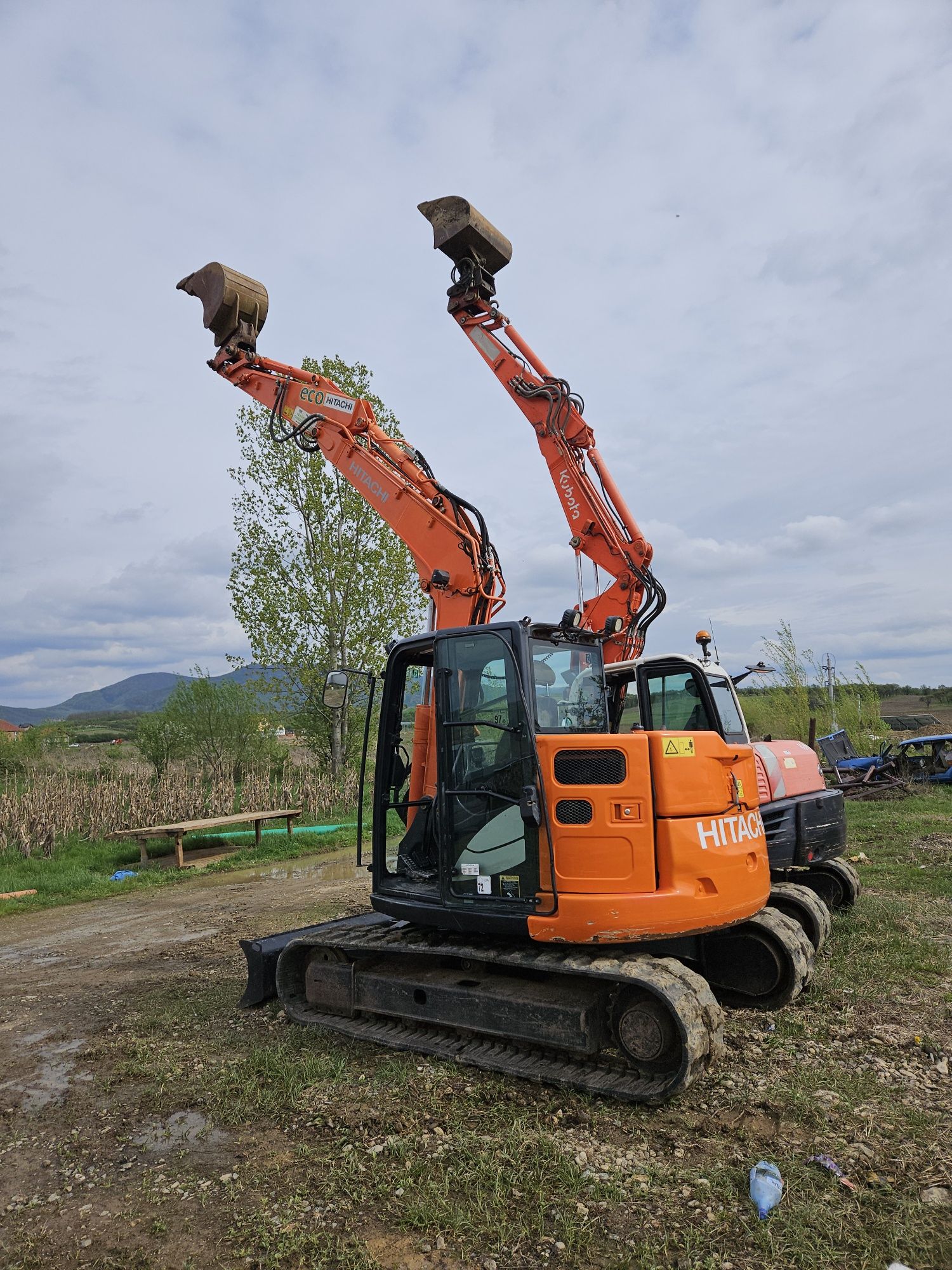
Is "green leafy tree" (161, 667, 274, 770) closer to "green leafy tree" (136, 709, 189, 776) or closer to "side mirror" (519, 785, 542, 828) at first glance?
"green leafy tree" (136, 709, 189, 776)

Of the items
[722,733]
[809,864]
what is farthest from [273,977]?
[809,864]

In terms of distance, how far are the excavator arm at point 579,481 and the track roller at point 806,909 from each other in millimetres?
2531

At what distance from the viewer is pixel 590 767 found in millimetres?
4719

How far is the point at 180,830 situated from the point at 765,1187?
37.1 feet

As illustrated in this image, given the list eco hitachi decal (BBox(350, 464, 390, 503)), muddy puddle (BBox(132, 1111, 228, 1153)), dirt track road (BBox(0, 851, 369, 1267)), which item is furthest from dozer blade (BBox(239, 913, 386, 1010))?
eco hitachi decal (BBox(350, 464, 390, 503))

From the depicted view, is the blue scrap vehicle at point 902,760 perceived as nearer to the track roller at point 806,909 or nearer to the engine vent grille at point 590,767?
the track roller at point 806,909

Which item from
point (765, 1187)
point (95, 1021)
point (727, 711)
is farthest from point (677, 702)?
point (95, 1021)

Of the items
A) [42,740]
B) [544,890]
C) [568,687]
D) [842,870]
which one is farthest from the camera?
[42,740]

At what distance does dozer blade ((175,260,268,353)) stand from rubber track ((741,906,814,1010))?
6.46 metres

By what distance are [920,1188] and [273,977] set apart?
4247 mm

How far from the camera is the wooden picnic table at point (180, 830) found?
512 inches

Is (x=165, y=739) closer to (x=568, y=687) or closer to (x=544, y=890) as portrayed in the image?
(x=568, y=687)

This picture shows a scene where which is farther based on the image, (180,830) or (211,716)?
(211,716)

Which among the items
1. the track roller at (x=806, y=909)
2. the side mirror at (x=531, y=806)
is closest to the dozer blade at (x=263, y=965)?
the side mirror at (x=531, y=806)
